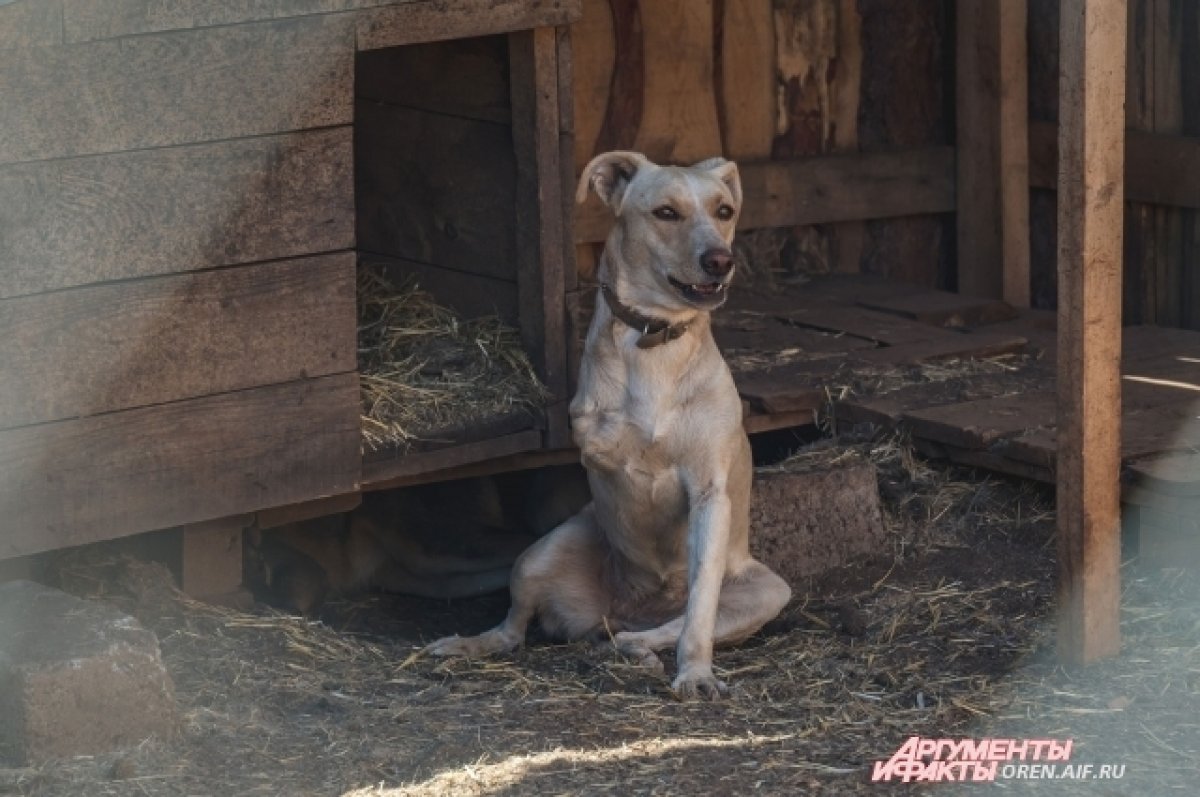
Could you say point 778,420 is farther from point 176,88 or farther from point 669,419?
point 176,88

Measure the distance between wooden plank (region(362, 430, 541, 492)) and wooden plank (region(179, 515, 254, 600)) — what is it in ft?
1.50

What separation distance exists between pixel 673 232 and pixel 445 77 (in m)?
1.45

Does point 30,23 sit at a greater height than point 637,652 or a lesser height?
greater

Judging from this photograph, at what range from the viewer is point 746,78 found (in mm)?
Result: 8727

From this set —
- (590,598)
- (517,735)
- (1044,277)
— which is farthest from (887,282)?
(517,735)

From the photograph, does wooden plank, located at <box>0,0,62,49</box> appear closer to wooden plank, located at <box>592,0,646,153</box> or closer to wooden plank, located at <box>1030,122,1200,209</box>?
wooden plank, located at <box>592,0,646,153</box>

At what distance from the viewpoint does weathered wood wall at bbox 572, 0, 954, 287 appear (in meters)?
8.41

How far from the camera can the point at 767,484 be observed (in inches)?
256

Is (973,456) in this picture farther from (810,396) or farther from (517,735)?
(517,735)

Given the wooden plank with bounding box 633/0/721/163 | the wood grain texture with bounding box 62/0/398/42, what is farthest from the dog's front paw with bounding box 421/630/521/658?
the wooden plank with bounding box 633/0/721/163

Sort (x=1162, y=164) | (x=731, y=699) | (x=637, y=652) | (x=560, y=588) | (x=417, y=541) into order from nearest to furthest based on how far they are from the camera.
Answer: (x=731, y=699)
(x=637, y=652)
(x=560, y=588)
(x=417, y=541)
(x=1162, y=164)

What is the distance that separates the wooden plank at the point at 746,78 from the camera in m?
8.64

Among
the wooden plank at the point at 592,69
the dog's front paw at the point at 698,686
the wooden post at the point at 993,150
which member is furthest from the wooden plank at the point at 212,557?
the wooden post at the point at 993,150

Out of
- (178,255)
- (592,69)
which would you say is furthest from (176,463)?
(592,69)
